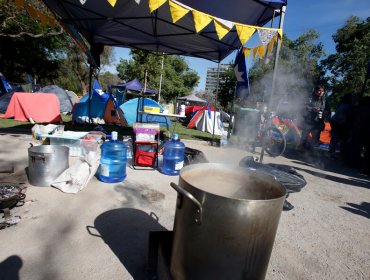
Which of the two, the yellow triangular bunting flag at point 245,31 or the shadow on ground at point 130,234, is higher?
the yellow triangular bunting flag at point 245,31

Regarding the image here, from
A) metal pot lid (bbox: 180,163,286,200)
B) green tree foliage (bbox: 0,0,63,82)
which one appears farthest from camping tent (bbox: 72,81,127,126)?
green tree foliage (bbox: 0,0,63,82)

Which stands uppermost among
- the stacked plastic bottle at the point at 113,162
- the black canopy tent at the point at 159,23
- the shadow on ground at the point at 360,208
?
the black canopy tent at the point at 159,23

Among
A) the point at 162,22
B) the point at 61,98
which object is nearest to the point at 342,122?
the point at 162,22

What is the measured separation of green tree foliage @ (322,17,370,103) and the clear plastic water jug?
24.6m

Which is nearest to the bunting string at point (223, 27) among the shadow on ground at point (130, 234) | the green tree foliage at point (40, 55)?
the shadow on ground at point (130, 234)

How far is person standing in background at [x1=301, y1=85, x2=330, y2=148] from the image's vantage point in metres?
8.85

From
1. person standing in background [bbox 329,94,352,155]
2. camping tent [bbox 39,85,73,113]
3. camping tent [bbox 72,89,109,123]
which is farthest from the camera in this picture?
camping tent [bbox 39,85,73,113]

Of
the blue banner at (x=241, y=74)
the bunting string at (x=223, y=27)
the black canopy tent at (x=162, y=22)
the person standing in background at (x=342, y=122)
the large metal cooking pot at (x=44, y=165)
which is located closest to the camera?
the large metal cooking pot at (x=44, y=165)

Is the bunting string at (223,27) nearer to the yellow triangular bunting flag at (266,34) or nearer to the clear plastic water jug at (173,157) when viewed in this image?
the yellow triangular bunting flag at (266,34)

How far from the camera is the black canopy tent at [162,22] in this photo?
5516 mm

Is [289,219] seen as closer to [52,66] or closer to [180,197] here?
→ [180,197]

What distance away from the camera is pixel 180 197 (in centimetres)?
149

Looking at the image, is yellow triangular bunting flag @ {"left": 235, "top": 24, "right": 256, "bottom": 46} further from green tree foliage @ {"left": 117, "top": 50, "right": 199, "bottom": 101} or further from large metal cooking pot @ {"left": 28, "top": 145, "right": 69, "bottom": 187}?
green tree foliage @ {"left": 117, "top": 50, "right": 199, "bottom": 101}

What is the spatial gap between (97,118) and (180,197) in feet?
33.6
